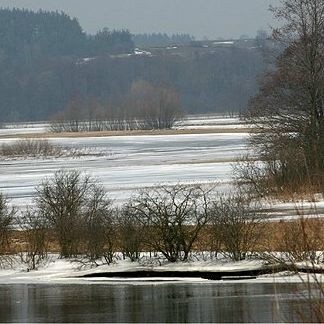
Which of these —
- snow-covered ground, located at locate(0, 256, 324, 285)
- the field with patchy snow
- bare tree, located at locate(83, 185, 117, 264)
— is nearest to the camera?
snow-covered ground, located at locate(0, 256, 324, 285)

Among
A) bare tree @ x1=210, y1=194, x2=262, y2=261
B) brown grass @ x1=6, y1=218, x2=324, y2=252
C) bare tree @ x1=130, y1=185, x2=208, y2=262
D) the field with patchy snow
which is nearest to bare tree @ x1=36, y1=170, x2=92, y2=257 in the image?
brown grass @ x1=6, y1=218, x2=324, y2=252

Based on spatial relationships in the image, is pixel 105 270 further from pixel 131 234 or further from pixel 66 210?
pixel 66 210

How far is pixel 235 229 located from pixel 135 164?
127 feet

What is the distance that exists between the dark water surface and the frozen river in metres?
17.3

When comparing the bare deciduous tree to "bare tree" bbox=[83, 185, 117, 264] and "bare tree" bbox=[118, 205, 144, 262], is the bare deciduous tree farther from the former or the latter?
"bare tree" bbox=[118, 205, 144, 262]

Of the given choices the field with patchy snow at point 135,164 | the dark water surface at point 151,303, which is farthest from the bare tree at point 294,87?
the dark water surface at point 151,303

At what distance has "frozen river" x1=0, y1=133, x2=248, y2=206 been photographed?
4409cm

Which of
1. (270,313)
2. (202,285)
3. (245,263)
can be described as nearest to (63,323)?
(270,313)

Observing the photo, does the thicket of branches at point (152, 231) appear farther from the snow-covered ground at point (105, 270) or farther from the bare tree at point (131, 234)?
the snow-covered ground at point (105, 270)

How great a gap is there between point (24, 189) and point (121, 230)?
22.6 meters

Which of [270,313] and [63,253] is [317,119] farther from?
[270,313]

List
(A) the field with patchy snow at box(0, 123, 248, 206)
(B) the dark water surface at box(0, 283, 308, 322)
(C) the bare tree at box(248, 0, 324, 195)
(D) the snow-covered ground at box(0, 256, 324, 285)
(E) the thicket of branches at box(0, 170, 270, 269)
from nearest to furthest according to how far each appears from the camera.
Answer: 1. (B) the dark water surface at box(0, 283, 308, 322)
2. (D) the snow-covered ground at box(0, 256, 324, 285)
3. (E) the thicket of branches at box(0, 170, 270, 269)
4. (C) the bare tree at box(248, 0, 324, 195)
5. (A) the field with patchy snow at box(0, 123, 248, 206)

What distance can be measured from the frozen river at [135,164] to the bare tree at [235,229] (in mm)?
13730

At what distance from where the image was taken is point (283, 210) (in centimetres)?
2991
